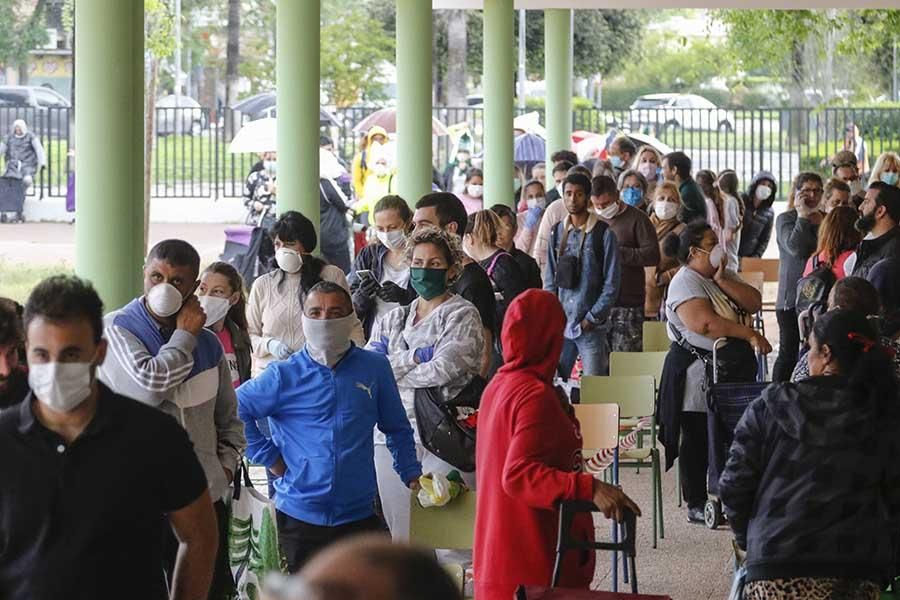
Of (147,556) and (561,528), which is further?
(561,528)

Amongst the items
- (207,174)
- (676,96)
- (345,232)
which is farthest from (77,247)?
(676,96)

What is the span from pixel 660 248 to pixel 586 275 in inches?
57.1

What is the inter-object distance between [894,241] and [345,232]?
960 centimetres

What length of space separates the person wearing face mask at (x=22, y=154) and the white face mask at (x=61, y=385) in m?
29.4

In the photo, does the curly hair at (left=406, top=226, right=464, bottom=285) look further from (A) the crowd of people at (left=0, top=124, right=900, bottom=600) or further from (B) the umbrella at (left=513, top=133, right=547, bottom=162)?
(B) the umbrella at (left=513, top=133, right=547, bottom=162)

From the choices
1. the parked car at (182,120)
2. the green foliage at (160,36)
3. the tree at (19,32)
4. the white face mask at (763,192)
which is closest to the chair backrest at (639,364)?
the white face mask at (763,192)

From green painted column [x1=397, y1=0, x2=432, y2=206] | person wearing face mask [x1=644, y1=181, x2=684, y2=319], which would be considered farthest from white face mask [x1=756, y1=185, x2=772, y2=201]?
green painted column [x1=397, y1=0, x2=432, y2=206]

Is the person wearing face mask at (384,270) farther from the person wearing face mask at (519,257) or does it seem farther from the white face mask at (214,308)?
the white face mask at (214,308)

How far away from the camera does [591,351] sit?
41.7ft

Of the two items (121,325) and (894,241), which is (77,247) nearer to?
(121,325)

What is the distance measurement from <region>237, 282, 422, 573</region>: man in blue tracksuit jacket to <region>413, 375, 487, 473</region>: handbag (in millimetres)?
1191

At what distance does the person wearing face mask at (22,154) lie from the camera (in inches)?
1292

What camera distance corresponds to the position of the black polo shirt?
167 inches

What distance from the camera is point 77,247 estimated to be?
29.9 feet
